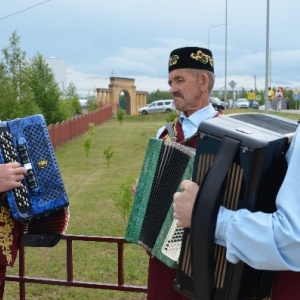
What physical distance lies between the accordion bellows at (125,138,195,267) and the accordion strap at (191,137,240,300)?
56 centimetres

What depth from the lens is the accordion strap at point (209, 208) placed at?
1764 mm

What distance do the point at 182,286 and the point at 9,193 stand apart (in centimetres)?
117

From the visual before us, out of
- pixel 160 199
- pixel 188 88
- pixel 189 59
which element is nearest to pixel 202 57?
pixel 189 59

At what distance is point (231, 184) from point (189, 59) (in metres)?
1.30

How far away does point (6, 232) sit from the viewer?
9.85 feet

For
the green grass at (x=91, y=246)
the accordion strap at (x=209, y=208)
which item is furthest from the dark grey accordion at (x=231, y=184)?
the green grass at (x=91, y=246)

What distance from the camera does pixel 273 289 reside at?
1866mm

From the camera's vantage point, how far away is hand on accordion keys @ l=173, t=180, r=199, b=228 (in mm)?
1863

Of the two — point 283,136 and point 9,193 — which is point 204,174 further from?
point 9,193

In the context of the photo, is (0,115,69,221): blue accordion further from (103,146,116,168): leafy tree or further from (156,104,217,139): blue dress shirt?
(103,146,116,168): leafy tree

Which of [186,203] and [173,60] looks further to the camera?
[173,60]

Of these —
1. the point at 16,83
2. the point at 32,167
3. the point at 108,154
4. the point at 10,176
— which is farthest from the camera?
the point at 16,83

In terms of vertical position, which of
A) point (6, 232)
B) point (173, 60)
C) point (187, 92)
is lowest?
point (6, 232)

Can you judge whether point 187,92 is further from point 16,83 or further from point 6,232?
point 16,83
